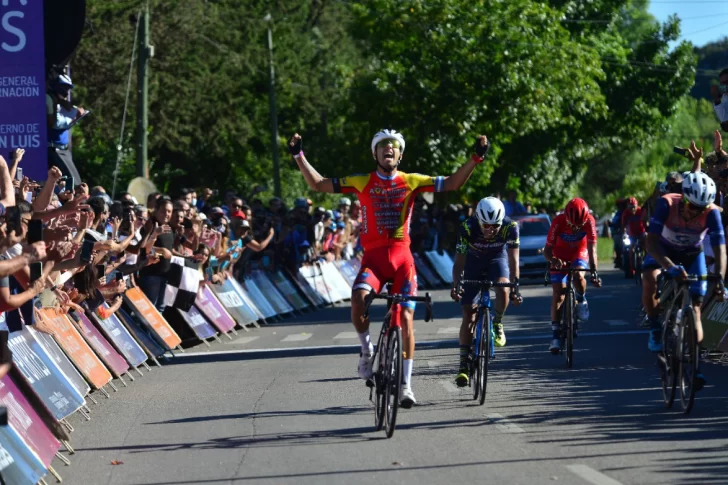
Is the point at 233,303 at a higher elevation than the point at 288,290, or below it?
higher

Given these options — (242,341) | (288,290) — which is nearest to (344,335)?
(242,341)

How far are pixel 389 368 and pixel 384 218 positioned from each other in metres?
1.37

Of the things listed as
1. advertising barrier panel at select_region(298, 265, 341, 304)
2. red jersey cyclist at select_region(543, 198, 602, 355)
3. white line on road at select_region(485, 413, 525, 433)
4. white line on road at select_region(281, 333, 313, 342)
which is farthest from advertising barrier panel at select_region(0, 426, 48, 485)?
advertising barrier panel at select_region(298, 265, 341, 304)

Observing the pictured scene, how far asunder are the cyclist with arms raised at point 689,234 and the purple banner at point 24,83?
7.29 m

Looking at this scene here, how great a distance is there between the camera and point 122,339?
16328mm

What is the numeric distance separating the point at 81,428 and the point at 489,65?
3390 cm

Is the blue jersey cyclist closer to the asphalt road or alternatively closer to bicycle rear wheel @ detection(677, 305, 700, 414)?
the asphalt road

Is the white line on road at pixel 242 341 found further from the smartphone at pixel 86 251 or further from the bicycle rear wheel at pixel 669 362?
the bicycle rear wheel at pixel 669 362

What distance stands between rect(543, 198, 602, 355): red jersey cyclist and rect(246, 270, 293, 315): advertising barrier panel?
1056cm

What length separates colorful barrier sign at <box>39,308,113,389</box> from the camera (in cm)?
1348

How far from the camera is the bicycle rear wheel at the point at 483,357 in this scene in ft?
41.5

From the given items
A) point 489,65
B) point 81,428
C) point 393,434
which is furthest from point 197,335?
point 489,65

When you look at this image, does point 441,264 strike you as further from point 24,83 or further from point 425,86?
point 24,83

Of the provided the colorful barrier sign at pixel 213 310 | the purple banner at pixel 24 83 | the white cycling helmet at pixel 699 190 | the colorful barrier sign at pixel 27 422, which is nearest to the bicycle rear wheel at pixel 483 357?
the white cycling helmet at pixel 699 190
